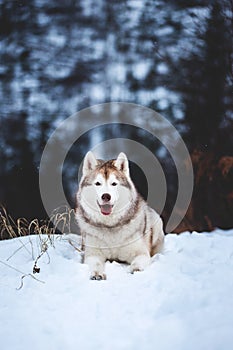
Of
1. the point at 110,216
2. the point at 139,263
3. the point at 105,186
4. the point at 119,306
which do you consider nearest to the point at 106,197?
the point at 105,186

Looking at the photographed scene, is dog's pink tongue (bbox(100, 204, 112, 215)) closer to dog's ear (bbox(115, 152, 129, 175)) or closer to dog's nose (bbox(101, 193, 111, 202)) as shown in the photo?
dog's nose (bbox(101, 193, 111, 202))

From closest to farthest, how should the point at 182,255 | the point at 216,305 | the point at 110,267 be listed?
1. the point at 216,305
2. the point at 110,267
3. the point at 182,255

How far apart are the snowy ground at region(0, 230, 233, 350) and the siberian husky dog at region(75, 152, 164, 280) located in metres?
0.16

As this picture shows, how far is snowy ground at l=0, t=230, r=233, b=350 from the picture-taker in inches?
76.6

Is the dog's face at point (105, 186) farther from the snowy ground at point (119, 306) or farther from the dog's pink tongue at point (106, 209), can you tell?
the snowy ground at point (119, 306)

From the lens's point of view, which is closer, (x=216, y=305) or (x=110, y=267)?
(x=216, y=305)

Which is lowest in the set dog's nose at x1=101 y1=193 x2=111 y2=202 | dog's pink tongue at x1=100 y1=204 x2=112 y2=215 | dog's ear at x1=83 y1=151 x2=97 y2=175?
dog's pink tongue at x1=100 y1=204 x2=112 y2=215

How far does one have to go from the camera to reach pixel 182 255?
10.7 feet

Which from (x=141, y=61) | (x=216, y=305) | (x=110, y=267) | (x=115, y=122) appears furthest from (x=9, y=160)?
(x=216, y=305)

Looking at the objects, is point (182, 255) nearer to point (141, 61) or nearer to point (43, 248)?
point (43, 248)

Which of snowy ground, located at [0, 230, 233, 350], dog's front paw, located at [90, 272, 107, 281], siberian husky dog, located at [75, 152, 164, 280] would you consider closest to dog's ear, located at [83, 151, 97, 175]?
siberian husky dog, located at [75, 152, 164, 280]

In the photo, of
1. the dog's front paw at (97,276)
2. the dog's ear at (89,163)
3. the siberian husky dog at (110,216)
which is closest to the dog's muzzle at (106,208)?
the siberian husky dog at (110,216)

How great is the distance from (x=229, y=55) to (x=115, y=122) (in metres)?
2.14

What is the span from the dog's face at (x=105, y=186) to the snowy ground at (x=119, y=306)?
0.50 m
